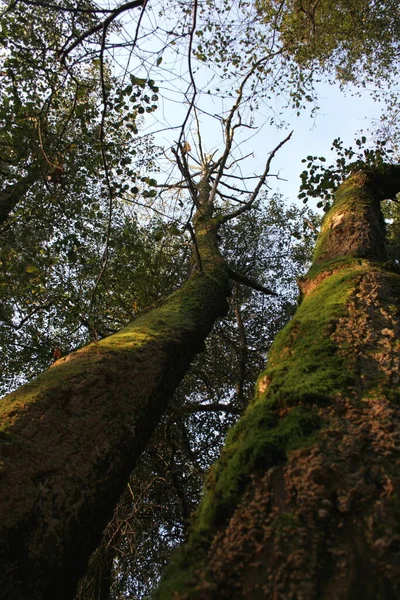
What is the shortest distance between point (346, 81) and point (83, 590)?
11.6 m

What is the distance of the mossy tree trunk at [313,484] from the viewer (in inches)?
39.6

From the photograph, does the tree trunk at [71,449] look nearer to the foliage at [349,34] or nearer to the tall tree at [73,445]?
the tall tree at [73,445]

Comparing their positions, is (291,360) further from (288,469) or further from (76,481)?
(76,481)

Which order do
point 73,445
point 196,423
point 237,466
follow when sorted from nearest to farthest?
point 237,466 < point 73,445 < point 196,423

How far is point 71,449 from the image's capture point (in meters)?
2.18

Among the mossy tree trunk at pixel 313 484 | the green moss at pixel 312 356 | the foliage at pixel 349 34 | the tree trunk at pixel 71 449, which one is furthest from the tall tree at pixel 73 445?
the foliage at pixel 349 34

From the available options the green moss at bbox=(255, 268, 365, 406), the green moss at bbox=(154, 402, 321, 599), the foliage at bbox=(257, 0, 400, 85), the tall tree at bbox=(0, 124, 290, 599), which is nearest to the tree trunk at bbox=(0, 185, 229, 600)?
the tall tree at bbox=(0, 124, 290, 599)

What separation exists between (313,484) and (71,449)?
1418 millimetres

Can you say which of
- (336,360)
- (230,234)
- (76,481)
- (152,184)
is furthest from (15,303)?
(336,360)

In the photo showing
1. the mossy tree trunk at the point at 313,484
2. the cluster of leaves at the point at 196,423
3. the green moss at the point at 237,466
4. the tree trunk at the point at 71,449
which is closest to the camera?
the mossy tree trunk at the point at 313,484

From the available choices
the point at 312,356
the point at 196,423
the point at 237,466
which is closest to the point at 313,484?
the point at 237,466

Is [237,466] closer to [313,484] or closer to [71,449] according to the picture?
[313,484]

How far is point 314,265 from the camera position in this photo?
3912mm

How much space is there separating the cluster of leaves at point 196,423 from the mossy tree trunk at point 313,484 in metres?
1.32
